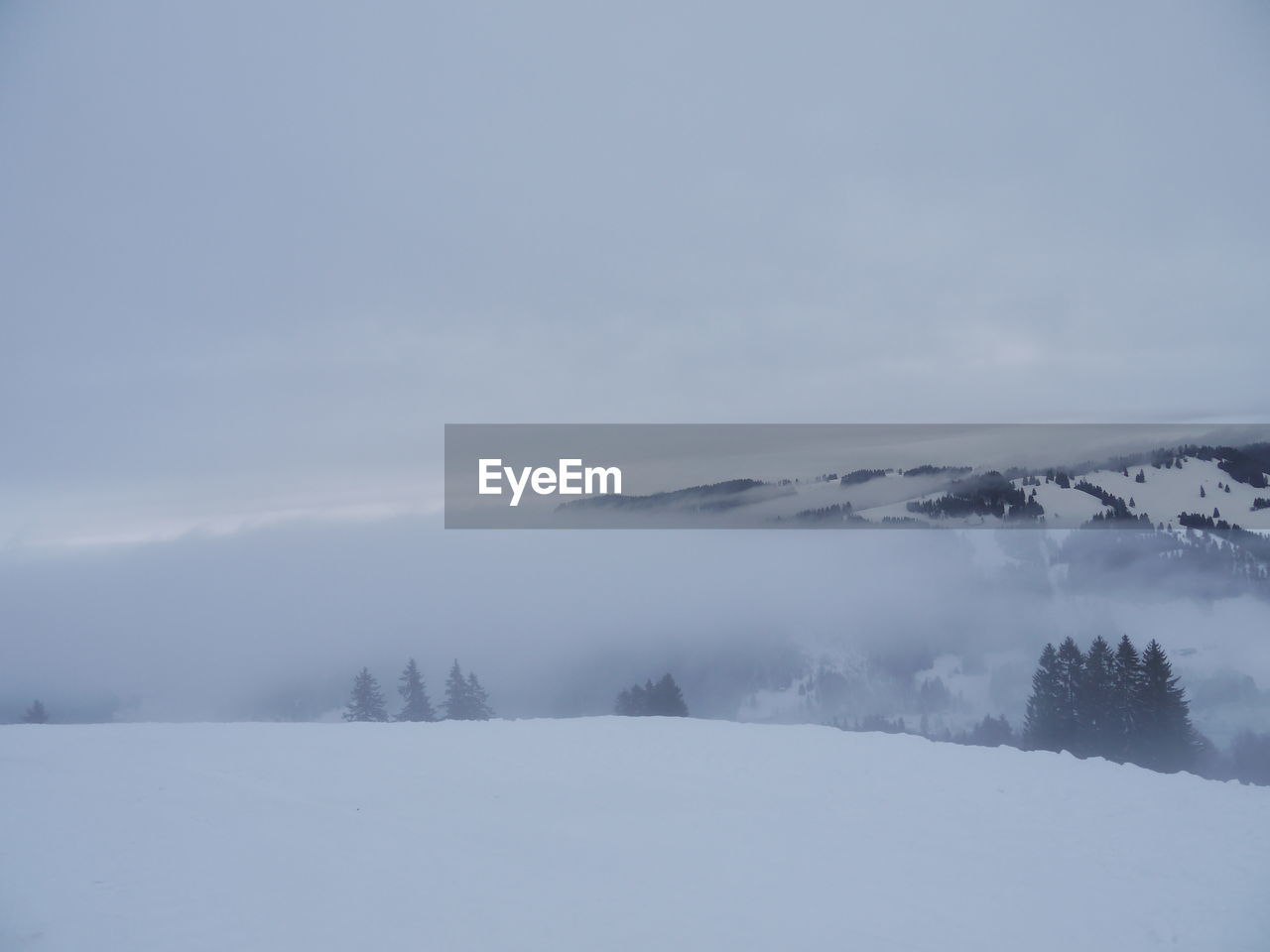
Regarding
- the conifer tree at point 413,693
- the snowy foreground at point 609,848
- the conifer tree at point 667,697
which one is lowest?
the conifer tree at point 413,693

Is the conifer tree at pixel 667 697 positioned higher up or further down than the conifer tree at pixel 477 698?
higher up

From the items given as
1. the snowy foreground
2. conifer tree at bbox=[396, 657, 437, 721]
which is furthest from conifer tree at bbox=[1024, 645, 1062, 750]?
conifer tree at bbox=[396, 657, 437, 721]

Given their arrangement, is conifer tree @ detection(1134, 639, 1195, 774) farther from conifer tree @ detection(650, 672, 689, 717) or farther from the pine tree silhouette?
conifer tree @ detection(650, 672, 689, 717)

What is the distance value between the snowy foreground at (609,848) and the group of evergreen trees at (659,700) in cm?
2128

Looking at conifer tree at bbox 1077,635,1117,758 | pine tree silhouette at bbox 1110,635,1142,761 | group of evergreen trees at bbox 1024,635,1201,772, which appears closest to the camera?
group of evergreen trees at bbox 1024,635,1201,772

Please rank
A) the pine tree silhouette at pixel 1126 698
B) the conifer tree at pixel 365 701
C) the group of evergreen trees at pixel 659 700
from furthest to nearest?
the conifer tree at pixel 365 701 < the group of evergreen trees at pixel 659 700 < the pine tree silhouette at pixel 1126 698

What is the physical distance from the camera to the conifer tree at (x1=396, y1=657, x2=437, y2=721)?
4550 centimetres

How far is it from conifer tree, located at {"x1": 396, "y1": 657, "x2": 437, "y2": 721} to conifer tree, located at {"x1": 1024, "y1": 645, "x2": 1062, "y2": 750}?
34488 millimetres

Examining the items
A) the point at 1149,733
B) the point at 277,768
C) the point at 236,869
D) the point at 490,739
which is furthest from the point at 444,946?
the point at 1149,733

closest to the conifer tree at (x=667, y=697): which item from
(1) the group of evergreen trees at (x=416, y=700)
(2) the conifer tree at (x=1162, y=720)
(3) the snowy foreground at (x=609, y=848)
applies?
(1) the group of evergreen trees at (x=416, y=700)

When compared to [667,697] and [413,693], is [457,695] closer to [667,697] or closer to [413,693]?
[413,693]

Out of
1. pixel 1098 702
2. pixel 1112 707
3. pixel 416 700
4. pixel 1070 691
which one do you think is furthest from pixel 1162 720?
pixel 416 700

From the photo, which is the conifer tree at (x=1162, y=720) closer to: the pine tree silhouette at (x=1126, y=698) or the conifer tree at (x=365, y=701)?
the pine tree silhouette at (x=1126, y=698)

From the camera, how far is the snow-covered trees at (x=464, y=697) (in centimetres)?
4484
